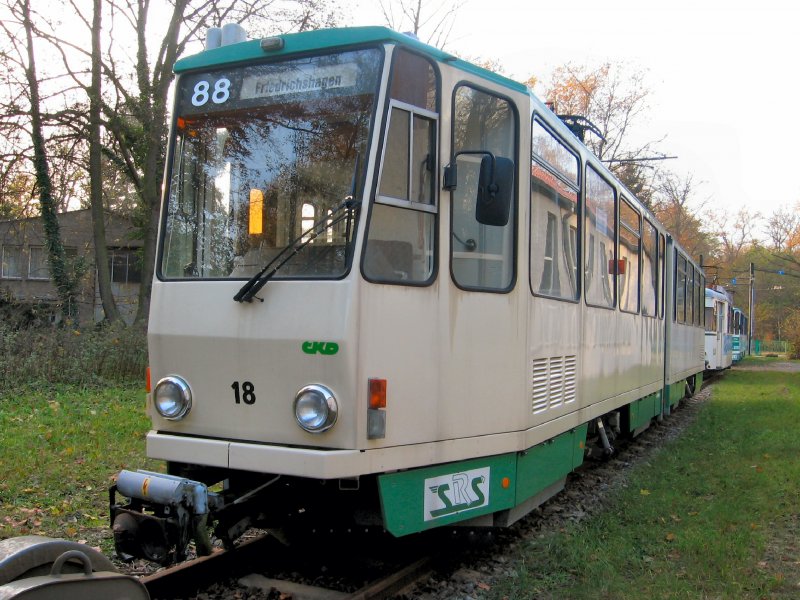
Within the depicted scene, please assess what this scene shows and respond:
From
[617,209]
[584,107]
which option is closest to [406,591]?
[617,209]

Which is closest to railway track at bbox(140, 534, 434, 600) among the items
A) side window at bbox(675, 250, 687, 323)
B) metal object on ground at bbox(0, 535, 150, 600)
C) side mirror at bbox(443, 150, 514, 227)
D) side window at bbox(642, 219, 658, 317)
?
metal object on ground at bbox(0, 535, 150, 600)

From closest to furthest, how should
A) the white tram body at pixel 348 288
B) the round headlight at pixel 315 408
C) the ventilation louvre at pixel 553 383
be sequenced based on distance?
the round headlight at pixel 315 408 → the white tram body at pixel 348 288 → the ventilation louvre at pixel 553 383

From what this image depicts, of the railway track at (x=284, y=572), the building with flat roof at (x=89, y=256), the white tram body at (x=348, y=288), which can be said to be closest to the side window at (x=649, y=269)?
the railway track at (x=284, y=572)

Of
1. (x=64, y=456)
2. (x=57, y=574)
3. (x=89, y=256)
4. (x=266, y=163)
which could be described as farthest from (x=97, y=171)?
(x=57, y=574)

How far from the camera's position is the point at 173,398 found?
4.40 meters

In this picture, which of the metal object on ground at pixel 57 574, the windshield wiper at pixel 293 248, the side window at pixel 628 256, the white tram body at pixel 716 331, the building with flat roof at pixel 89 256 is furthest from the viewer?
the building with flat roof at pixel 89 256

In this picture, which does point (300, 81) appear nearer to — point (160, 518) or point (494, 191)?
point (494, 191)

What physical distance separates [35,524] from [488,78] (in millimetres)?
4757

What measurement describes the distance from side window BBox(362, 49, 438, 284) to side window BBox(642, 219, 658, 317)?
5986 mm

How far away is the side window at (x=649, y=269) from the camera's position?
980cm

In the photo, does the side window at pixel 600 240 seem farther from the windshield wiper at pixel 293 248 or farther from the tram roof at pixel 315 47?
the windshield wiper at pixel 293 248

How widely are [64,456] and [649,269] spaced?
7.60m

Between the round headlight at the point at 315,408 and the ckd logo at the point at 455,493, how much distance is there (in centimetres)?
82

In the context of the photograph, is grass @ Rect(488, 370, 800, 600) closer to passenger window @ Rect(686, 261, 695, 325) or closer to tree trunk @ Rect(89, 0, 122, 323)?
passenger window @ Rect(686, 261, 695, 325)
